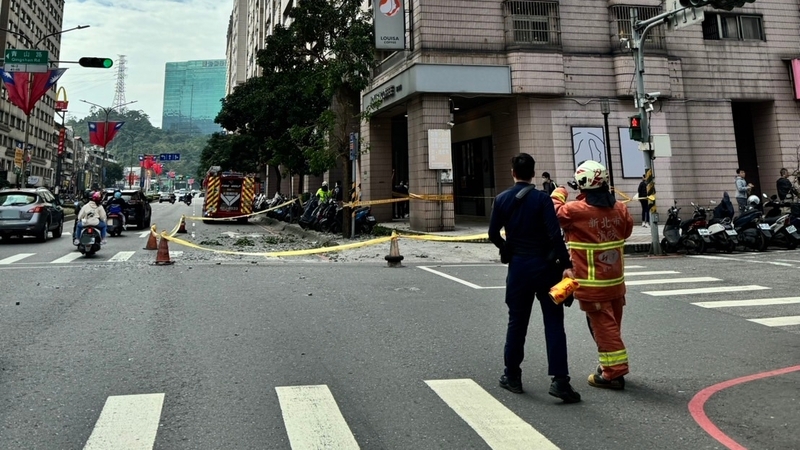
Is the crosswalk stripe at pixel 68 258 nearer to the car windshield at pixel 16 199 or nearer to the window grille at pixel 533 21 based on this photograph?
the car windshield at pixel 16 199

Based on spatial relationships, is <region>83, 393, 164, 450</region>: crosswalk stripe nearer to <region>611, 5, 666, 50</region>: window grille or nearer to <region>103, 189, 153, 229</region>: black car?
<region>103, 189, 153, 229</region>: black car

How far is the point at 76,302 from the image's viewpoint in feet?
23.2

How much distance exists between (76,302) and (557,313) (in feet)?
22.1

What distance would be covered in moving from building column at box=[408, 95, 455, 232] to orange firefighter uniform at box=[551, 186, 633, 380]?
13.6 metres

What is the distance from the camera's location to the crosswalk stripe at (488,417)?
3082 millimetres

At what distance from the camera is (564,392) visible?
3.75m

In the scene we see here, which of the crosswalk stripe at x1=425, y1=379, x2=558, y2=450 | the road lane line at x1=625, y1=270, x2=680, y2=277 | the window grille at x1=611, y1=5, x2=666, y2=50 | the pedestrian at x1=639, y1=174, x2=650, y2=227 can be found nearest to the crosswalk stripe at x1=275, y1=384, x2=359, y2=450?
the crosswalk stripe at x1=425, y1=379, x2=558, y2=450

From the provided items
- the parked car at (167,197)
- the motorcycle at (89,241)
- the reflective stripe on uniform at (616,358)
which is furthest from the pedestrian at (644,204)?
the parked car at (167,197)

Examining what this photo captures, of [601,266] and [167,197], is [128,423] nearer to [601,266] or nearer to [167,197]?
[601,266]

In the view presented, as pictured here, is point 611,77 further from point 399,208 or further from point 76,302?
point 76,302

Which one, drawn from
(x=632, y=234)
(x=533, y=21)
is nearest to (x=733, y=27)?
(x=533, y=21)

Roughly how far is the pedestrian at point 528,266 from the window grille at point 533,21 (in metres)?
16.4

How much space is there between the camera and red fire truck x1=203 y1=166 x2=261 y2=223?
26562 mm

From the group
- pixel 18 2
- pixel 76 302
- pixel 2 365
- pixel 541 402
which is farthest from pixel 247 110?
pixel 18 2
